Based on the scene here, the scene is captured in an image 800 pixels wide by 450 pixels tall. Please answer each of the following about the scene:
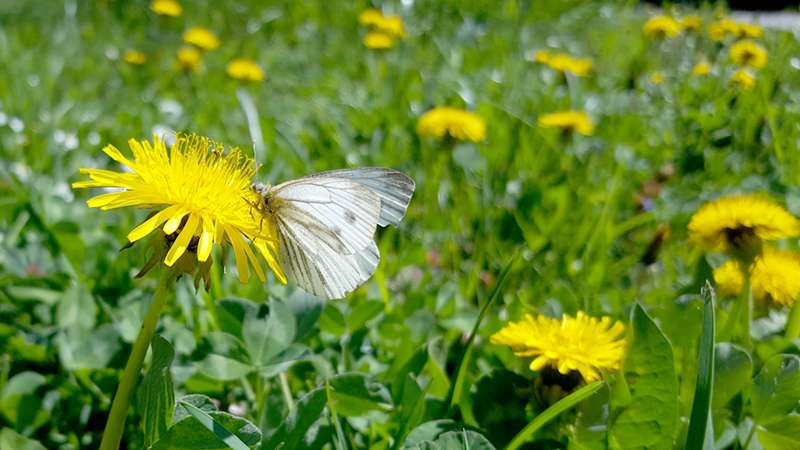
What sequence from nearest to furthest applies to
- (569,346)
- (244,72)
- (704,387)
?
1. (704,387)
2. (569,346)
3. (244,72)

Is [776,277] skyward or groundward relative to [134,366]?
groundward

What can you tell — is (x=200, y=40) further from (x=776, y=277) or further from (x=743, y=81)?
(x=776, y=277)

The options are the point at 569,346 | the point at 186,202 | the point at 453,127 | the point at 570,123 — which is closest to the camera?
the point at 186,202

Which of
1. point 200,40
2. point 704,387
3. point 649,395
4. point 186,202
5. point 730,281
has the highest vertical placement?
point 186,202

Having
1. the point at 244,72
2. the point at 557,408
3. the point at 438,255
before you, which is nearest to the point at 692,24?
the point at 244,72

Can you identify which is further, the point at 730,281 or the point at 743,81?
the point at 743,81

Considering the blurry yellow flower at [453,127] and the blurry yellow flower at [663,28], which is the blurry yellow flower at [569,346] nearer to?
the blurry yellow flower at [453,127]

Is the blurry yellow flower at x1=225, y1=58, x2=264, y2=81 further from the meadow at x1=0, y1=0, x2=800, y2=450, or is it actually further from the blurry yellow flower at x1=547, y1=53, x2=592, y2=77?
the blurry yellow flower at x1=547, y1=53, x2=592, y2=77
